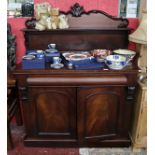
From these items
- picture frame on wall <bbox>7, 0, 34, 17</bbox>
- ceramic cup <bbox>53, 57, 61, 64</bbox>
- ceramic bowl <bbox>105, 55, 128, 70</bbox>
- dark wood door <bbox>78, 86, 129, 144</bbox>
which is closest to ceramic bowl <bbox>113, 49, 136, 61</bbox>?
ceramic bowl <bbox>105, 55, 128, 70</bbox>

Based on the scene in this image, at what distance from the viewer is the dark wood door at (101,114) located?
1613mm

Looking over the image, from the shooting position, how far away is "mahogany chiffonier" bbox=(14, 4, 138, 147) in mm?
1556

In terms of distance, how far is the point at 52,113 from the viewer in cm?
170

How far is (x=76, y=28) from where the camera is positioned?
1802 mm

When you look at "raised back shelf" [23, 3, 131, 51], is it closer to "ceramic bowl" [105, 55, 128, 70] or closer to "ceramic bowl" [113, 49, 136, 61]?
"ceramic bowl" [113, 49, 136, 61]

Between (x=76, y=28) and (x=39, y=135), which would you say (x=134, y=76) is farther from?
(x=39, y=135)

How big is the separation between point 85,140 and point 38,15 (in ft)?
4.00

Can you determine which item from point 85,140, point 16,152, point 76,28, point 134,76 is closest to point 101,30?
point 76,28

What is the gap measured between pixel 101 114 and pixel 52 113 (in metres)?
0.43

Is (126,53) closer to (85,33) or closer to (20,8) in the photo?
(85,33)

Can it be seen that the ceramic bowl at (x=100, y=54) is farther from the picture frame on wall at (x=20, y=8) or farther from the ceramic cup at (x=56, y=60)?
the picture frame on wall at (x=20, y=8)

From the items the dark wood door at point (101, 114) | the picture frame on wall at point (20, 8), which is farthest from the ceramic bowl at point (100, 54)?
the picture frame on wall at point (20, 8)

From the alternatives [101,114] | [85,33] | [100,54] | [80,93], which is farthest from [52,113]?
[85,33]

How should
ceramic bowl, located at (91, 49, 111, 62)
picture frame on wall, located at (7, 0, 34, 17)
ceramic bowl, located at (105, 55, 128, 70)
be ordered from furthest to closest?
picture frame on wall, located at (7, 0, 34, 17), ceramic bowl, located at (91, 49, 111, 62), ceramic bowl, located at (105, 55, 128, 70)
